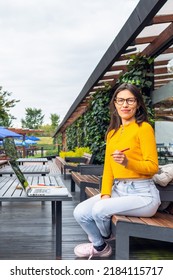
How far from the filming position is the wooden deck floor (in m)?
3.36

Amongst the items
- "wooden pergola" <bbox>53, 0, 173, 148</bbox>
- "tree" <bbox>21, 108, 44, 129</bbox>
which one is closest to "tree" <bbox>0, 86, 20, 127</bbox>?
"wooden pergola" <bbox>53, 0, 173, 148</bbox>

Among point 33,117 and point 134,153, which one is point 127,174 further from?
point 33,117

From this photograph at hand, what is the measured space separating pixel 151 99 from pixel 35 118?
5203cm

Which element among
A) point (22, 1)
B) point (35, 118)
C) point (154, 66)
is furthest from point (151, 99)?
point (35, 118)

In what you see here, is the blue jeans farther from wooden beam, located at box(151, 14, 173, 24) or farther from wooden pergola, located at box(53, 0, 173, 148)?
wooden beam, located at box(151, 14, 173, 24)

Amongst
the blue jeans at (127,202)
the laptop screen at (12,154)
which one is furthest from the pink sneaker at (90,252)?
the laptop screen at (12,154)

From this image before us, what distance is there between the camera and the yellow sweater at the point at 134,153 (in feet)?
9.02

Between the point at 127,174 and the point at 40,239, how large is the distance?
1.40 m

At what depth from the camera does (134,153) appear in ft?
9.34

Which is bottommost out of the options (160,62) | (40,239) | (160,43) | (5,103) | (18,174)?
(40,239)

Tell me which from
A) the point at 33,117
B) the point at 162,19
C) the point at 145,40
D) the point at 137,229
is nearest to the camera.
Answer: the point at 137,229

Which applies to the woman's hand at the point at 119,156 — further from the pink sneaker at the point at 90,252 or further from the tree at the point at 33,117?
the tree at the point at 33,117

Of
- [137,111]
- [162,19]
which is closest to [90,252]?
[137,111]

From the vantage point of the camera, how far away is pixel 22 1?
9.18 meters
